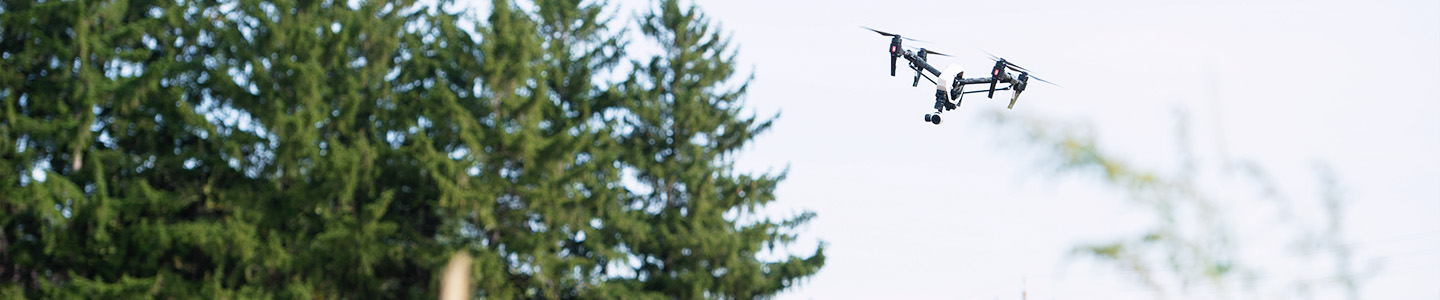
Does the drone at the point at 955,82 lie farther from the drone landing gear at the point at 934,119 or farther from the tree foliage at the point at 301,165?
the tree foliage at the point at 301,165

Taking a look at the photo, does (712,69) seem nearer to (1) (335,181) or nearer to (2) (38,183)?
(1) (335,181)

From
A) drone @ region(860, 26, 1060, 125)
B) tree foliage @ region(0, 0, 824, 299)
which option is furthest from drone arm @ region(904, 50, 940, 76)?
tree foliage @ region(0, 0, 824, 299)

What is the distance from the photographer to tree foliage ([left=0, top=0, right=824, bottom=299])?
25703 mm

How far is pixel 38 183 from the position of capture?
25.0 metres

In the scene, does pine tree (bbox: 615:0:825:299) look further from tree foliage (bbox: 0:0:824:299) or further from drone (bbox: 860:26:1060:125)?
drone (bbox: 860:26:1060:125)

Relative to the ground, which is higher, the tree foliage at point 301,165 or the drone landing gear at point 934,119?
the drone landing gear at point 934,119

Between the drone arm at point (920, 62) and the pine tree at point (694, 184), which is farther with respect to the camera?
the pine tree at point (694, 184)

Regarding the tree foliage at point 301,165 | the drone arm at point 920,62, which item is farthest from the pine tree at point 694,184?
the drone arm at point 920,62

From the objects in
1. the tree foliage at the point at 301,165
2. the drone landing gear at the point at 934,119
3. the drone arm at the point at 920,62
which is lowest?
the tree foliage at the point at 301,165

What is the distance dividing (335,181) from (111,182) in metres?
4.15

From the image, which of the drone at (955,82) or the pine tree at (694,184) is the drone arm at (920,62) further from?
the pine tree at (694,184)

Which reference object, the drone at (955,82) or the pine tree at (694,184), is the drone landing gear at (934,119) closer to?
the drone at (955,82)

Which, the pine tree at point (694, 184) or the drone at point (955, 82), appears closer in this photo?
the drone at point (955, 82)

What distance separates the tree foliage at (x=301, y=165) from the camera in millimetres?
25703
